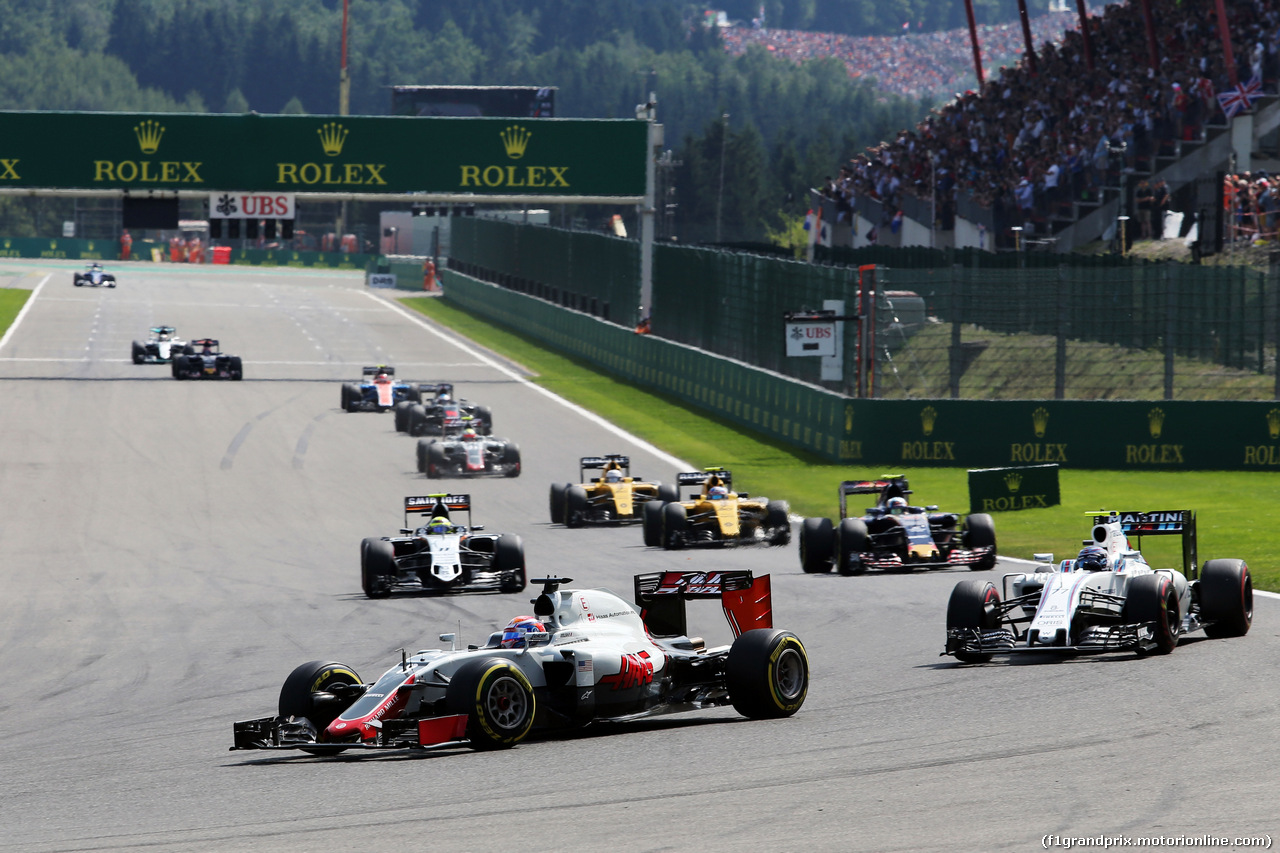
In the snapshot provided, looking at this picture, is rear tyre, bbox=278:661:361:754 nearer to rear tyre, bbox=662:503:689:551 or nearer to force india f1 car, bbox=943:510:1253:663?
force india f1 car, bbox=943:510:1253:663

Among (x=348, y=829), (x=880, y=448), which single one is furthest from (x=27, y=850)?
(x=880, y=448)

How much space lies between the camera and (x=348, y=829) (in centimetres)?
828

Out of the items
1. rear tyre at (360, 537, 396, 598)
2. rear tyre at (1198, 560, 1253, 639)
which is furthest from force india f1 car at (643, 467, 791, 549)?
rear tyre at (1198, 560, 1253, 639)

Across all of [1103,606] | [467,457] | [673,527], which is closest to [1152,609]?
[1103,606]

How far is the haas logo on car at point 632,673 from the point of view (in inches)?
437

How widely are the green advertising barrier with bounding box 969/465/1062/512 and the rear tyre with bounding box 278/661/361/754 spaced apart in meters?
14.4

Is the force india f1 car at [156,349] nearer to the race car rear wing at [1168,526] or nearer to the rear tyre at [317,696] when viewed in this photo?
the race car rear wing at [1168,526]

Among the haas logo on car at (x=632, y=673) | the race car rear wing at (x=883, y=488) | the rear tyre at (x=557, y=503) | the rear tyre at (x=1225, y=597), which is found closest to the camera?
the haas logo on car at (x=632, y=673)

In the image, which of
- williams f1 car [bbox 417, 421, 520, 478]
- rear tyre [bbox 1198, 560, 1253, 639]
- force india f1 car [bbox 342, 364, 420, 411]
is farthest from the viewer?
force india f1 car [bbox 342, 364, 420, 411]

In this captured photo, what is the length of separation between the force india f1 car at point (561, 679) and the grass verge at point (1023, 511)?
8073 mm

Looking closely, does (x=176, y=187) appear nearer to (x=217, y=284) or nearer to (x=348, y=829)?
(x=348, y=829)

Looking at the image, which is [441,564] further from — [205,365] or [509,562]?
[205,365]

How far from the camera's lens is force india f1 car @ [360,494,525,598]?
18141mm

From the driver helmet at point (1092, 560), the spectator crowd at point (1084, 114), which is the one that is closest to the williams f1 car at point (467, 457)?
the driver helmet at point (1092, 560)
